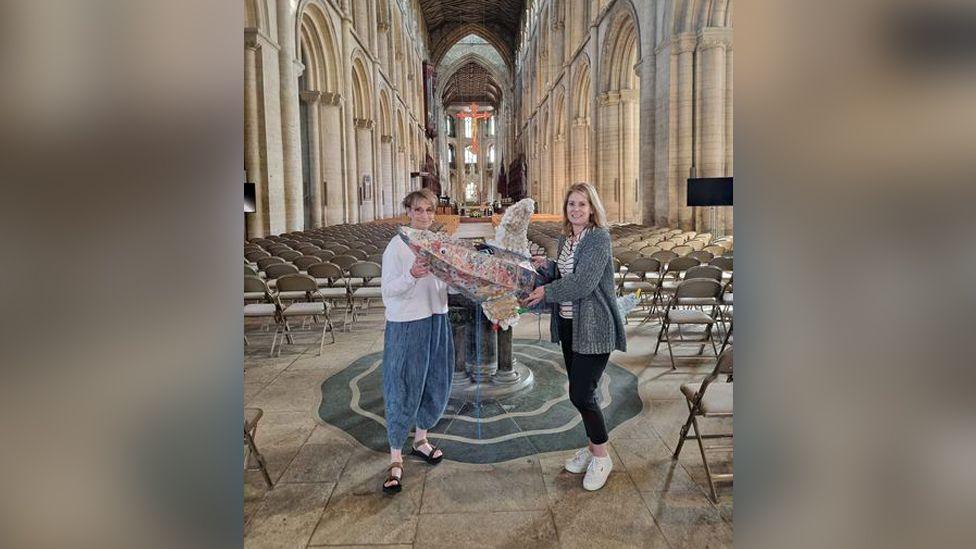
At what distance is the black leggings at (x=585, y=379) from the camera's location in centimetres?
298

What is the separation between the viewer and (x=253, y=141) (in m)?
12.2

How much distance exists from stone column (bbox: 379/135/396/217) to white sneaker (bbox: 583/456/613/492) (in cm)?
2667

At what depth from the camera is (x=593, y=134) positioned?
73.6ft

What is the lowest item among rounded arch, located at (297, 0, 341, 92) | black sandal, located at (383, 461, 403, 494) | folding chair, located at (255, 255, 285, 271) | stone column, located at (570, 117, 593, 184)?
black sandal, located at (383, 461, 403, 494)

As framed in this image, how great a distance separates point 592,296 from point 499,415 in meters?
1.68

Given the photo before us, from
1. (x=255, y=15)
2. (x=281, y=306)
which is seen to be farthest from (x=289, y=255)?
(x=255, y=15)

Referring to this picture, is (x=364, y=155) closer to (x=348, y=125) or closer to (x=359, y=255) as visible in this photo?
(x=348, y=125)

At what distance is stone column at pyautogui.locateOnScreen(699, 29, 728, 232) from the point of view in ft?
43.6

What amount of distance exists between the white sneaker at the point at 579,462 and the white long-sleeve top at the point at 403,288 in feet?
4.04

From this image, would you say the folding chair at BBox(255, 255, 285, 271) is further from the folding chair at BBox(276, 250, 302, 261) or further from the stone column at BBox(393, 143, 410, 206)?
the stone column at BBox(393, 143, 410, 206)

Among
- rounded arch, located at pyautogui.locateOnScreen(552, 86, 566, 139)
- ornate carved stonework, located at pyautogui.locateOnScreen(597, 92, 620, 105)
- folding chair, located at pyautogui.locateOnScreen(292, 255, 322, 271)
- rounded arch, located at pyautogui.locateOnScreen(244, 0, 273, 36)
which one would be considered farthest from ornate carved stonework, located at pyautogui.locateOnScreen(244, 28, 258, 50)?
rounded arch, located at pyautogui.locateOnScreen(552, 86, 566, 139)
